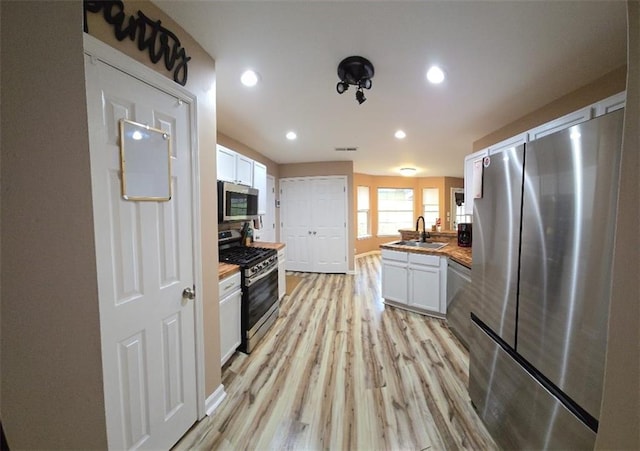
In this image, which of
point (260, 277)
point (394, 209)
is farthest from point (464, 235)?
point (394, 209)

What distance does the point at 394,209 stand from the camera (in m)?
7.36

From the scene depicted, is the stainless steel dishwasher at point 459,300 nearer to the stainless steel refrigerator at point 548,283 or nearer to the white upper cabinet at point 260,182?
the stainless steel refrigerator at point 548,283

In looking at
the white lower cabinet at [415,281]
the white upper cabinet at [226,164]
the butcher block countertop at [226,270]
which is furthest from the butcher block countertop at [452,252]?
the white upper cabinet at [226,164]

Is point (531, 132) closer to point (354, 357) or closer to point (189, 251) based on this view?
point (354, 357)

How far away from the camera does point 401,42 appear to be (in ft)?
4.72

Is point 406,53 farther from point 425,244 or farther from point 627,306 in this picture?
point 425,244

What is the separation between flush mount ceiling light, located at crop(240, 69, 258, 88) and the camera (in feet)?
5.73

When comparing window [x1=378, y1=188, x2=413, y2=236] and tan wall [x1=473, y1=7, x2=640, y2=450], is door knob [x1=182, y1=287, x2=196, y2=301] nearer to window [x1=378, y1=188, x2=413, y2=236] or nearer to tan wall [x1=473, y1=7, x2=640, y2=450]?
tan wall [x1=473, y1=7, x2=640, y2=450]

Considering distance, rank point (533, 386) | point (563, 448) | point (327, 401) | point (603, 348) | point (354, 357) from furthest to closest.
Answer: point (354, 357), point (327, 401), point (533, 386), point (563, 448), point (603, 348)

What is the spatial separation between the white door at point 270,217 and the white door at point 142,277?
313 cm

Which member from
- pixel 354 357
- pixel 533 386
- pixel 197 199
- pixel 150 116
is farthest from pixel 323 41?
pixel 354 357

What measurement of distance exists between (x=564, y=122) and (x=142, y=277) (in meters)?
3.39

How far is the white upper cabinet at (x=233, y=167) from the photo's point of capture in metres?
2.49

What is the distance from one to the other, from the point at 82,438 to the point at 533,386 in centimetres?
168
